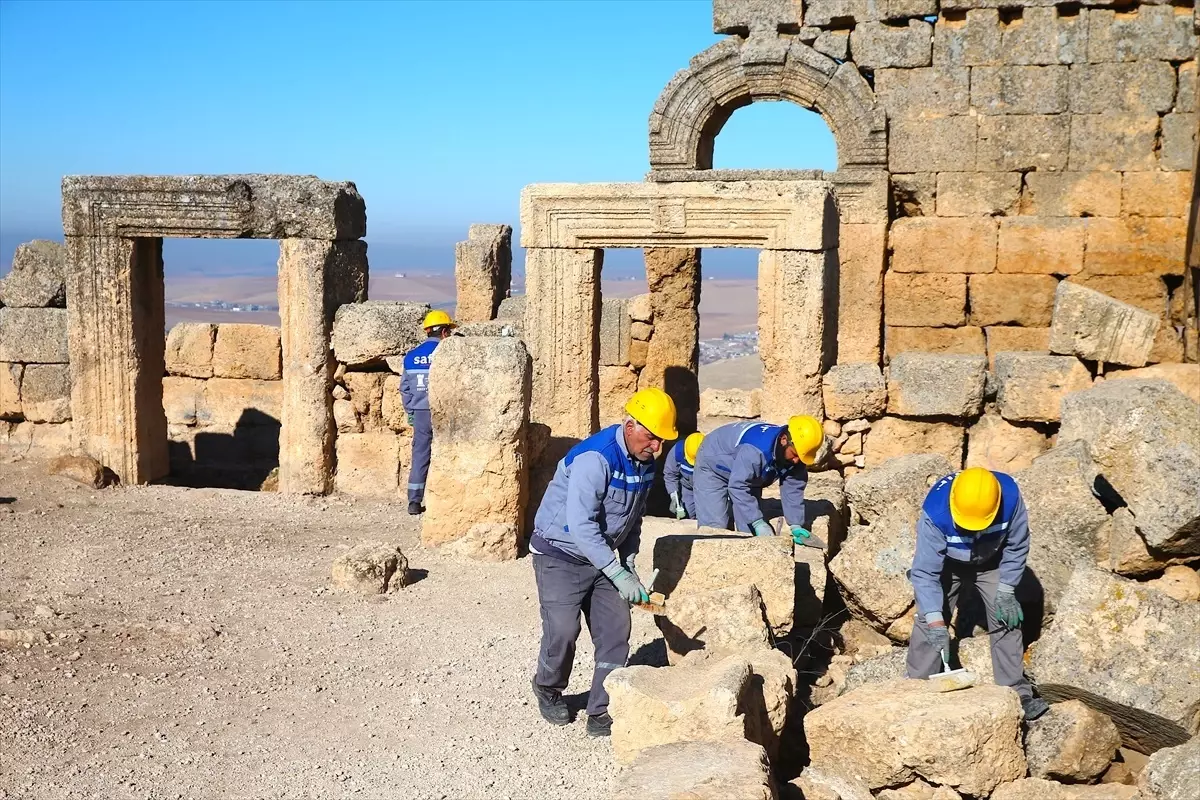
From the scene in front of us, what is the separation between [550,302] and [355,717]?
15.1ft

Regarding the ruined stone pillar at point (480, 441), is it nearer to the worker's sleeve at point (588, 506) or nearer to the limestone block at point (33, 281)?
the worker's sleeve at point (588, 506)

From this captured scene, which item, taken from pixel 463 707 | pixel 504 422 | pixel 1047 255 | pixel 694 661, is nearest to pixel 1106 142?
pixel 1047 255

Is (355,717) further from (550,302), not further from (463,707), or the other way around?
(550,302)

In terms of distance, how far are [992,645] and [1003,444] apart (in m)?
4.53

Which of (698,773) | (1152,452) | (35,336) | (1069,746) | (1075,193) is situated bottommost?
(1069,746)

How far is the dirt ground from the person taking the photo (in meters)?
5.96

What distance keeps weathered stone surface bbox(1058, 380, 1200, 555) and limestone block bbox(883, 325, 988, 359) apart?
14.4 ft

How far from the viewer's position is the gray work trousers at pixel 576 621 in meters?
6.36

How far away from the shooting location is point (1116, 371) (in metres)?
10.9

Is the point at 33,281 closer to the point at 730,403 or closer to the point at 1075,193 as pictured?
the point at 730,403

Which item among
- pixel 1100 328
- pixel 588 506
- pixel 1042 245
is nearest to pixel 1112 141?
pixel 1042 245

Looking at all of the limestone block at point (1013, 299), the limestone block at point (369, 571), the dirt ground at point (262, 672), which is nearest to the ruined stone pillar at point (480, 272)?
the limestone block at point (1013, 299)

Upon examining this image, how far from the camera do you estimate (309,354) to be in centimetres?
1113

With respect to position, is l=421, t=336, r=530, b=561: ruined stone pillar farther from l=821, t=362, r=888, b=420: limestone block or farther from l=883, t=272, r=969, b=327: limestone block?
l=883, t=272, r=969, b=327: limestone block
